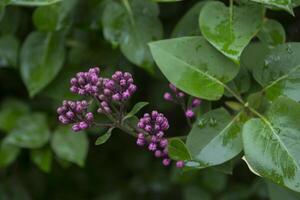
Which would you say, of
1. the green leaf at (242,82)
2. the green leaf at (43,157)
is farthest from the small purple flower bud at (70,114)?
the green leaf at (43,157)

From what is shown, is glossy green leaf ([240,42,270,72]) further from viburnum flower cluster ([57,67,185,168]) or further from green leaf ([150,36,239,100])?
viburnum flower cluster ([57,67,185,168])

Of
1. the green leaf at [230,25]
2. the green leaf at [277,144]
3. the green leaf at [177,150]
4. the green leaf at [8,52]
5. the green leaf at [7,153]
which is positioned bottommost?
the green leaf at [7,153]

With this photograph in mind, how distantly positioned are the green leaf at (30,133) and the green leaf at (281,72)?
734mm

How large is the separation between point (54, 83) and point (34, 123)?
0.13 meters

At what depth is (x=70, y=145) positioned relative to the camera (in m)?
1.86

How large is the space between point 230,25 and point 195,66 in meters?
0.12

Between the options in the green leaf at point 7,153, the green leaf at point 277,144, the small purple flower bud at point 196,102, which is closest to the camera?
the green leaf at point 277,144

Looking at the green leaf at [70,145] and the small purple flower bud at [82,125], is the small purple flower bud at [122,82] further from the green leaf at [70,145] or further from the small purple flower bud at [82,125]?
the green leaf at [70,145]

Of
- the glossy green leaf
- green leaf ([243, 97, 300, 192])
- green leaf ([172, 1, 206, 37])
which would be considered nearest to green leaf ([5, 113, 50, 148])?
green leaf ([172, 1, 206, 37])

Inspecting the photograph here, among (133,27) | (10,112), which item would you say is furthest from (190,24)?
(10,112)

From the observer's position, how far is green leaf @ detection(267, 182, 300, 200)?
1524mm

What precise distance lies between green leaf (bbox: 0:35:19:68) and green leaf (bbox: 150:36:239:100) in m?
0.67

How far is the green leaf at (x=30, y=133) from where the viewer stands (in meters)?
1.89

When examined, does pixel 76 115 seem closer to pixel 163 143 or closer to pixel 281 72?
pixel 163 143
